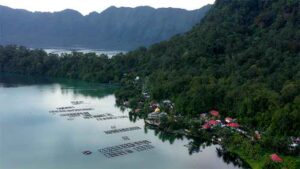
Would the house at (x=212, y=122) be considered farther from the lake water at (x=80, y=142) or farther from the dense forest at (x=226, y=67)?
the lake water at (x=80, y=142)

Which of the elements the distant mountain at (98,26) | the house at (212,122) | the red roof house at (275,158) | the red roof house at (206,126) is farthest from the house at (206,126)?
the distant mountain at (98,26)

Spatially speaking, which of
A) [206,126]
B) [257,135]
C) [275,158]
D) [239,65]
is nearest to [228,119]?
[206,126]

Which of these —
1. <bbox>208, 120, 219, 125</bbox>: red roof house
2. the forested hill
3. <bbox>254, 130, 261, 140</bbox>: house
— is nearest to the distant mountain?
the forested hill

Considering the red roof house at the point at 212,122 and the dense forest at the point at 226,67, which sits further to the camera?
the red roof house at the point at 212,122

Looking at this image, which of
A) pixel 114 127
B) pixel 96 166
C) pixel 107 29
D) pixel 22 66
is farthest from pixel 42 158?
pixel 107 29

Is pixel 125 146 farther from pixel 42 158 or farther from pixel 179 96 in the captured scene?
pixel 179 96

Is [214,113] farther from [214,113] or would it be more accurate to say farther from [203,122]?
[203,122]

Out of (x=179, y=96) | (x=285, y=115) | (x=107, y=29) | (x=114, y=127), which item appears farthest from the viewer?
(x=107, y=29)
